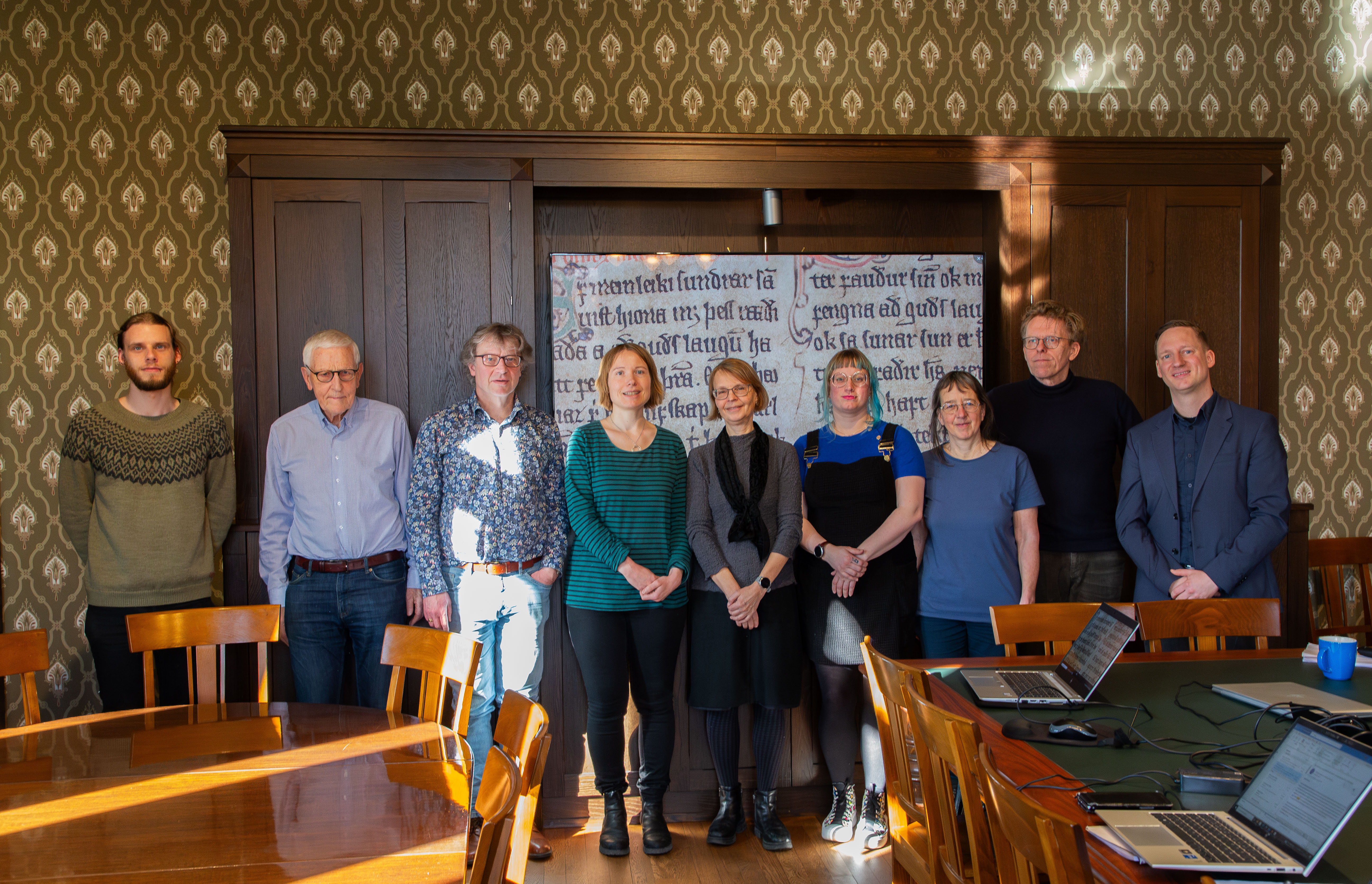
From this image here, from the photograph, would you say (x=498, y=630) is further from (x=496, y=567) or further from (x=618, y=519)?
(x=618, y=519)

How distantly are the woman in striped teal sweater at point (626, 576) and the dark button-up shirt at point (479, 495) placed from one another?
4.2 inches

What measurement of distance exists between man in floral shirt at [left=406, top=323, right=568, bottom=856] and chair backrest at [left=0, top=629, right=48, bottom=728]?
103 centimetres

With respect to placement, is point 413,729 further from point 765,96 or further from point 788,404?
point 765,96

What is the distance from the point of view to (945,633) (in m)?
2.94

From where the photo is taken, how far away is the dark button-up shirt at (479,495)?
296cm

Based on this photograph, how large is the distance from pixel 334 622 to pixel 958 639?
2.06 meters

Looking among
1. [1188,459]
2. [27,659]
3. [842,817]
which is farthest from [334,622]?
[1188,459]

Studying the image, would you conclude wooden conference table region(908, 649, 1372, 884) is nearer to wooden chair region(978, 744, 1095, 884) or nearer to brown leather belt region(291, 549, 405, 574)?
wooden chair region(978, 744, 1095, 884)

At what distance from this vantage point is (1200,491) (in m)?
3.03

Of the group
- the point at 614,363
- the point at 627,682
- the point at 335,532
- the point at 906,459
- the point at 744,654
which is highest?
the point at 614,363

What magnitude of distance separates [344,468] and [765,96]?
2479mm

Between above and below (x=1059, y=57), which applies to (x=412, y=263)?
below

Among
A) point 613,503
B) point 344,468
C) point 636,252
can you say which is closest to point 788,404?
point 636,252

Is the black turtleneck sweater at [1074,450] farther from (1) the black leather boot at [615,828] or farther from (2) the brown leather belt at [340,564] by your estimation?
(2) the brown leather belt at [340,564]
